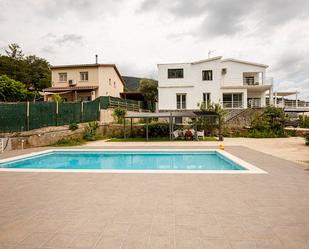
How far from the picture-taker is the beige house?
2843 centimetres

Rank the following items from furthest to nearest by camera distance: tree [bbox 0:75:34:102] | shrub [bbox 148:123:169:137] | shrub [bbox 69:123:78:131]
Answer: tree [bbox 0:75:34:102]
shrub [bbox 148:123:169:137]
shrub [bbox 69:123:78:131]

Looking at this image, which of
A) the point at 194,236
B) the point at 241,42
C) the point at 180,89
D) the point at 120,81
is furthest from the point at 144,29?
the point at 120,81

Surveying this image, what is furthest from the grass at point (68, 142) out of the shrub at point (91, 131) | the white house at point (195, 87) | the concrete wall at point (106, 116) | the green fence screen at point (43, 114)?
the white house at point (195, 87)

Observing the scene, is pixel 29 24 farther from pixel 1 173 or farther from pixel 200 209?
pixel 200 209

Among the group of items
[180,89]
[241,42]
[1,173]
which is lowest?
[1,173]

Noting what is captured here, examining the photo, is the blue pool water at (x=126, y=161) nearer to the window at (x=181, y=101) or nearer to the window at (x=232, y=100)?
the window at (x=181, y=101)

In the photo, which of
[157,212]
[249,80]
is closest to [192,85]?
[249,80]

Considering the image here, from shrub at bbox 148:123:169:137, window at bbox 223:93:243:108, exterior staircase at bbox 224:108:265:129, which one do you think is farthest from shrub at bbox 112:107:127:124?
window at bbox 223:93:243:108

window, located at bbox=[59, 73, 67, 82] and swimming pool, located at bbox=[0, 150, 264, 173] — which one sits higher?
window, located at bbox=[59, 73, 67, 82]

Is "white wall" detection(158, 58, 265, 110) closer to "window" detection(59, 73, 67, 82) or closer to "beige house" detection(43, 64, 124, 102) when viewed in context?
"beige house" detection(43, 64, 124, 102)

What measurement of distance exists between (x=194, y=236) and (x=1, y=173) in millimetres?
7247

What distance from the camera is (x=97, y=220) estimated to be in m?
3.67

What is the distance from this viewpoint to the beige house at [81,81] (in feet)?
93.3

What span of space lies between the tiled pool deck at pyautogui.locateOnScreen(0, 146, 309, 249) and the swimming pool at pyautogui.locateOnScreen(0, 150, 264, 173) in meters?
3.03
